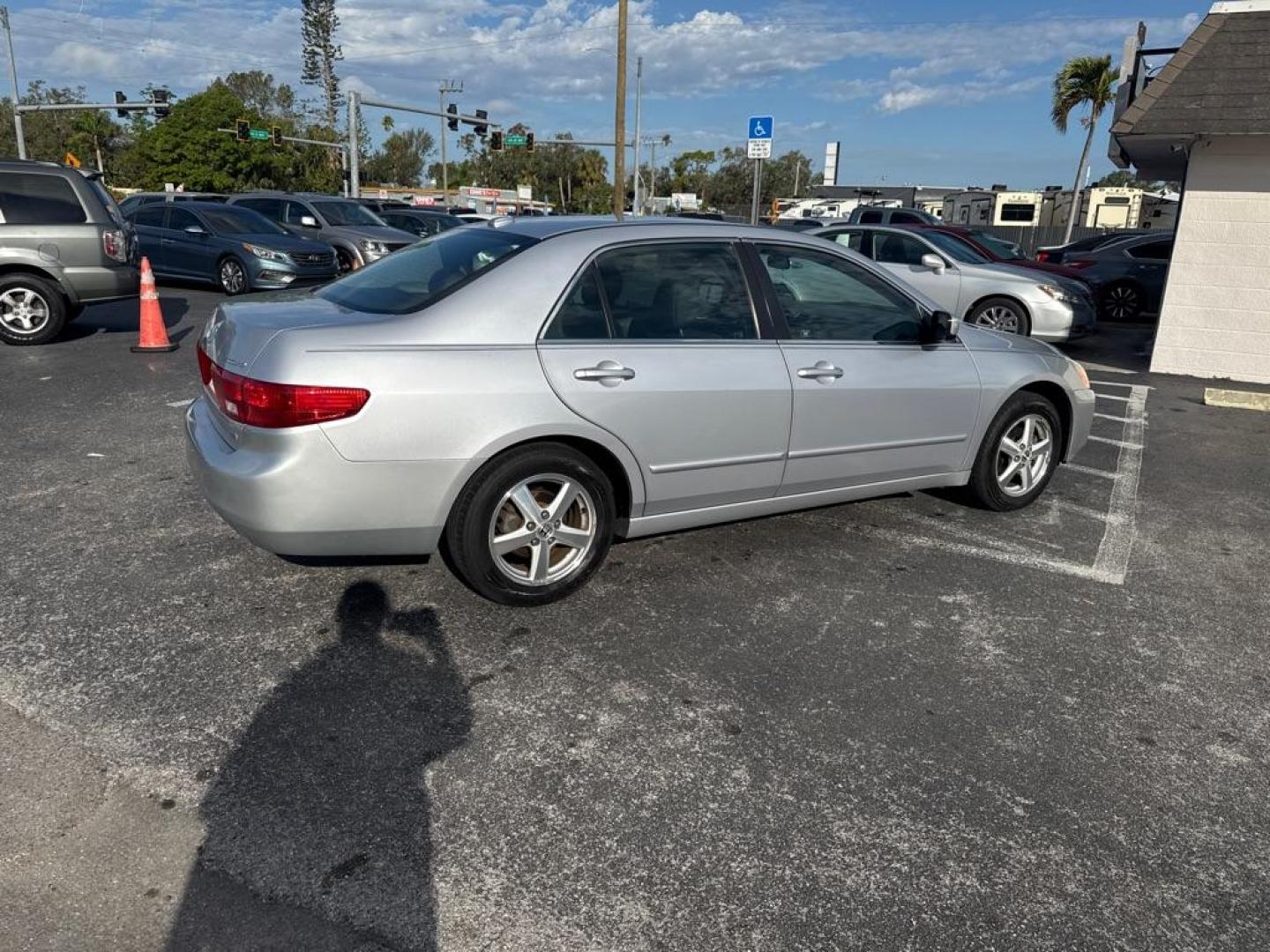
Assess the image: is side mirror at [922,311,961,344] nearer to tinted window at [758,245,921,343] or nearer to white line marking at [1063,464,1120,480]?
tinted window at [758,245,921,343]

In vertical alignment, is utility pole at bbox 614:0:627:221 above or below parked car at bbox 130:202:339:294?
above

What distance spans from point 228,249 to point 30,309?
5052 millimetres

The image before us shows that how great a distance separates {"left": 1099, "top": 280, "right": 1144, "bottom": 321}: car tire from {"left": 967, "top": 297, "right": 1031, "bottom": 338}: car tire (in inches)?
238

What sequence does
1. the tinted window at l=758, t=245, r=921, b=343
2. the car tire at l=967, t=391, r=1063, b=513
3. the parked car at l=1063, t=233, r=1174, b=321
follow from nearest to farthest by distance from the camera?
the tinted window at l=758, t=245, r=921, b=343, the car tire at l=967, t=391, r=1063, b=513, the parked car at l=1063, t=233, r=1174, b=321

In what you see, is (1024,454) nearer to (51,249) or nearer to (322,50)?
(51,249)

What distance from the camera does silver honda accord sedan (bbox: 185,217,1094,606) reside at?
3.36m

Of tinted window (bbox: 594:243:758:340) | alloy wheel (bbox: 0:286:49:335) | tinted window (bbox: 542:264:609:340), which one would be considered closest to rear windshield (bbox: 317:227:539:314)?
tinted window (bbox: 542:264:609:340)

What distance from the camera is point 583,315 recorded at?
3.79 metres

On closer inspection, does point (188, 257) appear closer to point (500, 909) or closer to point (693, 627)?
point (693, 627)

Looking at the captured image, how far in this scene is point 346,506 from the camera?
3.38m

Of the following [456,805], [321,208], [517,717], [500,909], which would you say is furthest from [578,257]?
[321,208]

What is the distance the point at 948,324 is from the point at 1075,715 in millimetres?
2138

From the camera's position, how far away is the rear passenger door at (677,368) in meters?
3.73

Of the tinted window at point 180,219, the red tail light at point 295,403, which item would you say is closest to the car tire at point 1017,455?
the red tail light at point 295,403
